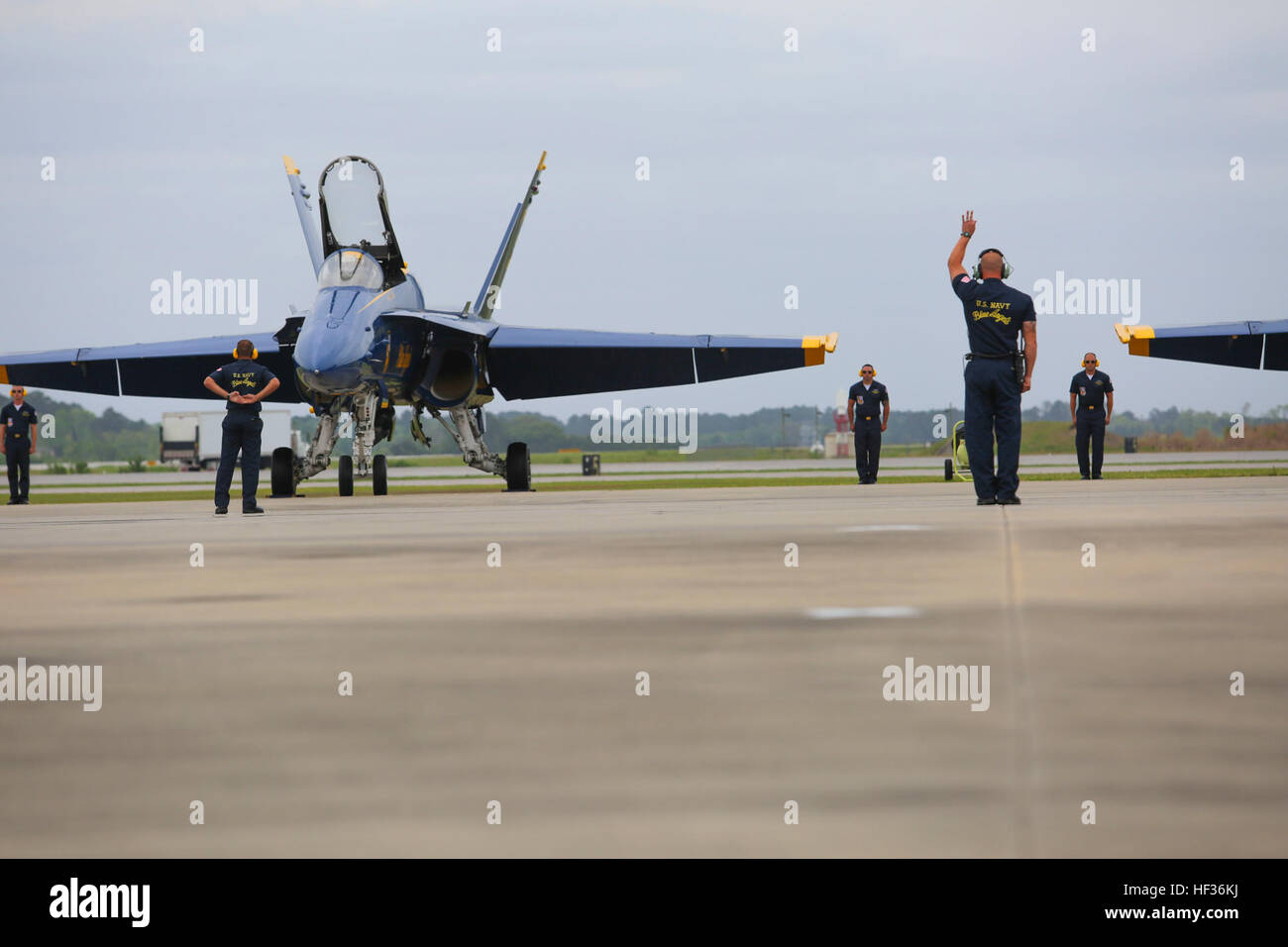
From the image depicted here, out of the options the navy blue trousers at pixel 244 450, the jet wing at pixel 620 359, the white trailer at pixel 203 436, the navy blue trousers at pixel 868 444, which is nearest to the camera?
the navy blue trousers at pixel 244 450

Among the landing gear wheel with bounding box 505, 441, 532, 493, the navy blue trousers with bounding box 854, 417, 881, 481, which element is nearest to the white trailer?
the landing gear wheel with bounding box 505, 441, 532, 493

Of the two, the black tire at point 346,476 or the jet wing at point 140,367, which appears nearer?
Answer: the black tire at point 346,476

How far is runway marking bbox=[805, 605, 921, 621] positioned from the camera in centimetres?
620

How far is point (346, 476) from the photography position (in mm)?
22703

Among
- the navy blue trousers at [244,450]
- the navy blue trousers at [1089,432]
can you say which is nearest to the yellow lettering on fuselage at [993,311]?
the navy blue trousers at [244,450]

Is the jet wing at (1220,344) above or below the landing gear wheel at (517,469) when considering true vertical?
above

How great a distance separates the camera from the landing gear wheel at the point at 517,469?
2416 cm

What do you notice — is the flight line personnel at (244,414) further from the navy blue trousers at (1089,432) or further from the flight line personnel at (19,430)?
the navy blue trousers at (1089,432)

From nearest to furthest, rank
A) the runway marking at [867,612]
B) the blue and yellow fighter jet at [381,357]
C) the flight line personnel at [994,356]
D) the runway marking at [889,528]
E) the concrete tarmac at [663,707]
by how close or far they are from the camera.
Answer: the concrete tarmac at [663,707]
the runway marking at [867,612]
the runway marking at [889,528]
the flight line personnel at [994,356]
the blue and yellow fighter jet at [381,357]

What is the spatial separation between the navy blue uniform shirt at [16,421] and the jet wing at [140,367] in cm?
122

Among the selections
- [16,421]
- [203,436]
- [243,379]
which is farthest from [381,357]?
[203,436]

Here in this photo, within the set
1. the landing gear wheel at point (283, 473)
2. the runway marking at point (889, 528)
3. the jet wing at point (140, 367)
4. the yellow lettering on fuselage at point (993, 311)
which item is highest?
the jet wing at point (140, 367)

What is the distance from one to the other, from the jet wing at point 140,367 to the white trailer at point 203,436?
33.8m
